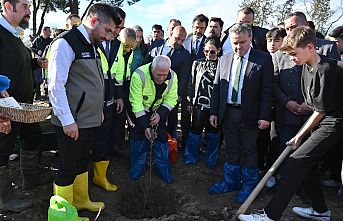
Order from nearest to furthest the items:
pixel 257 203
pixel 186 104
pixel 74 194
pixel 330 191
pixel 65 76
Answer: pixel 65 76, pixel 74 194, pixel 257 203, pixel 330 191, pixel 186 104

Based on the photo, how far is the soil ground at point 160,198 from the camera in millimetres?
3877

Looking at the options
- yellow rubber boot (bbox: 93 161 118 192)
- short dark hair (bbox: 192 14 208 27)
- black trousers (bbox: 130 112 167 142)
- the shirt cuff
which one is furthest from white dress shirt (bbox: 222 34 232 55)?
the shirt cuff

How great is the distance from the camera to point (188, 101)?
220 inches

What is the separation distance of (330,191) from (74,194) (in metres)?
3.30

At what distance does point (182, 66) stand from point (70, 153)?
2.58 metres

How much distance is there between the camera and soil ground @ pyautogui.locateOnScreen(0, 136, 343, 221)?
3.88 m

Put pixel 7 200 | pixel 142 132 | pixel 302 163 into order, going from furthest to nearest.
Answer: pixel 142 132 → pixel 7 200 → pixel 302 163

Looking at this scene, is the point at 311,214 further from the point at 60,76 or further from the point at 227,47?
the point at 60,76

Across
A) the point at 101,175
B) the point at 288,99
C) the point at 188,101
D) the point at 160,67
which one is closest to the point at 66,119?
the point at 101,175

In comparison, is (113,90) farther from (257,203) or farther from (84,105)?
(257,203)

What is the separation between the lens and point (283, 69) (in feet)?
14.0

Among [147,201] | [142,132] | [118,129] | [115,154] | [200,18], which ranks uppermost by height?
[200,18]

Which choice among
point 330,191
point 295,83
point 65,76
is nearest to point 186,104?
point 295,83

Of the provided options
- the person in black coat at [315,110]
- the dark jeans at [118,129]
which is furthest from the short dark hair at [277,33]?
the dark jeans at [118,129]
